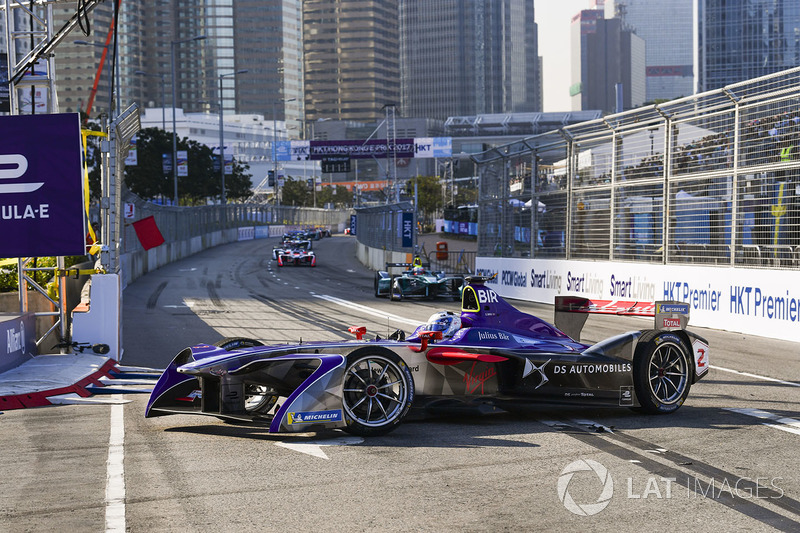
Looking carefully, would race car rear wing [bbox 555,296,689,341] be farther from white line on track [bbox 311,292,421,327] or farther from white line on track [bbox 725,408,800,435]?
white line on track [bbox 311,292,421,327]

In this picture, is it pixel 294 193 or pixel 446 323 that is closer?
pixel 446 323

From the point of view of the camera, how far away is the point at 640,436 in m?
7.99

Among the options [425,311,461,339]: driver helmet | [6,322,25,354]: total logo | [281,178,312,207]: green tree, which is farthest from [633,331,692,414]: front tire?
[281,178,312,207]: green tree

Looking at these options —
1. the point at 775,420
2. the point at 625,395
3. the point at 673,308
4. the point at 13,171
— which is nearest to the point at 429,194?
the point at 13,171

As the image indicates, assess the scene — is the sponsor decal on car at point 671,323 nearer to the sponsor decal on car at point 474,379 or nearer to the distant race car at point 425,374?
the distant race car at point 425,374

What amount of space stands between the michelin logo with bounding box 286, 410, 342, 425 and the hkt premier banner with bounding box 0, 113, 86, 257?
6397mm

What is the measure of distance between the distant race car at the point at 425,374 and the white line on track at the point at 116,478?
462 mm

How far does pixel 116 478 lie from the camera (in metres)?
6.58

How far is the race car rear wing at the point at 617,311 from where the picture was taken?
9.48m

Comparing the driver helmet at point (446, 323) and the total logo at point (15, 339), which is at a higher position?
the driver helmet at point (446, 323)

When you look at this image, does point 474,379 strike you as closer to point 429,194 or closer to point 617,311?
point 617,311

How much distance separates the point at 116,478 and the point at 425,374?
295cm

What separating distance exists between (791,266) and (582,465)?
11.0 meters
